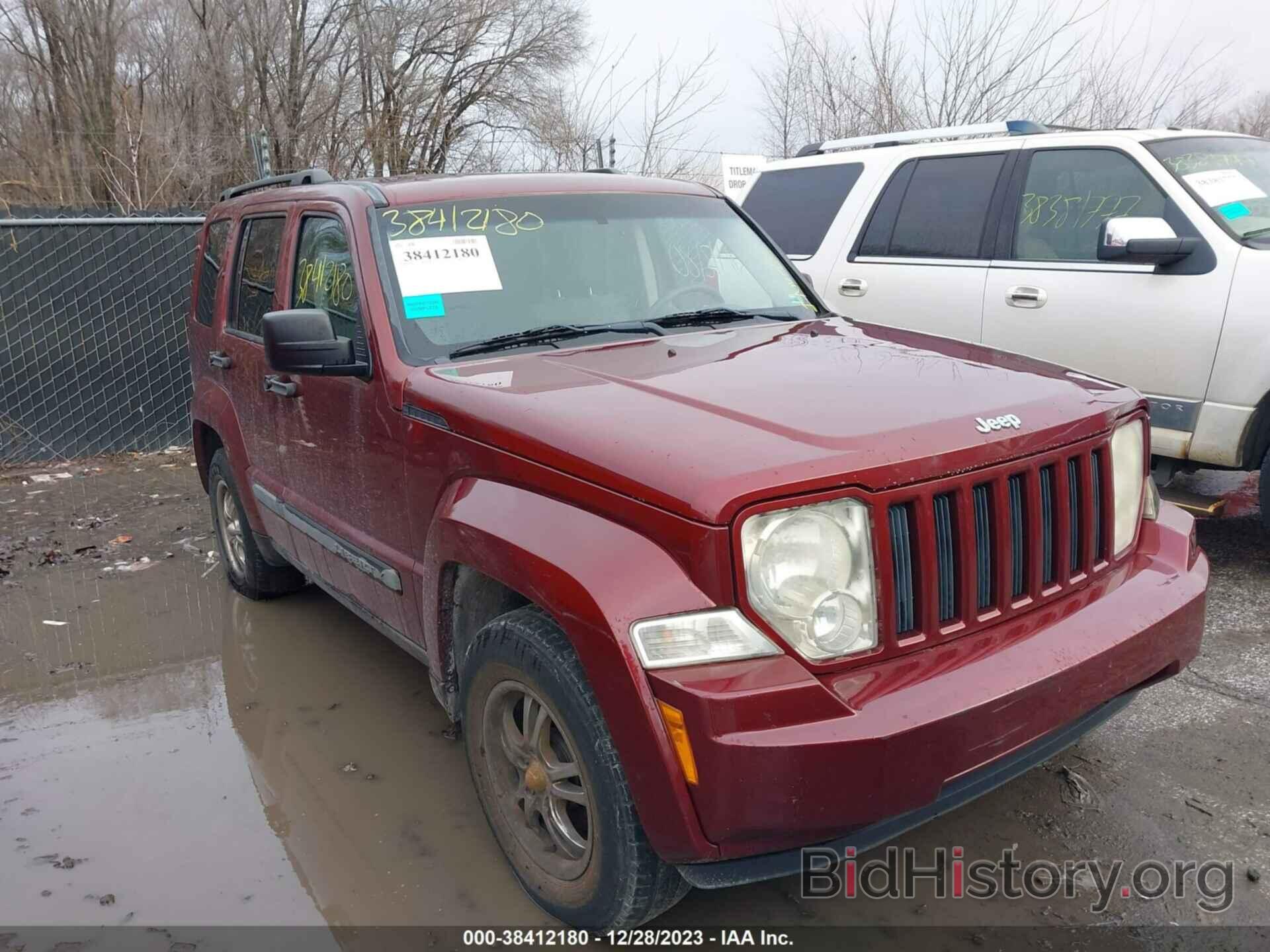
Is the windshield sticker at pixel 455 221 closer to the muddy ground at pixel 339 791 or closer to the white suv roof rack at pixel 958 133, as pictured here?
the muddy ground at pixel 339 791

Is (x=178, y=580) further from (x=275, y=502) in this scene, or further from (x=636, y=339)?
(x=636, y=339)

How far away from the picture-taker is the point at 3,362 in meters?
7.55

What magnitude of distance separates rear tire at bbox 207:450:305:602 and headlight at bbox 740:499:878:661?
3197 millimetres

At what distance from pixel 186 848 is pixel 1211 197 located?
488 centimetres

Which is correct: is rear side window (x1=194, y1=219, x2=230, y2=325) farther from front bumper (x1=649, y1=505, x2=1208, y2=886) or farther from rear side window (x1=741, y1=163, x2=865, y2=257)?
front bumper (x1=649, y1=505, x2=1208, y2=886)

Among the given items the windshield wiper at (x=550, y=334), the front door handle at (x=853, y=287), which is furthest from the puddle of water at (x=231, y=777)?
the front door handle at (x=853, y=287)

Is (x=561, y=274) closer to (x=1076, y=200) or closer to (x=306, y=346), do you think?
(x=306, y=346)

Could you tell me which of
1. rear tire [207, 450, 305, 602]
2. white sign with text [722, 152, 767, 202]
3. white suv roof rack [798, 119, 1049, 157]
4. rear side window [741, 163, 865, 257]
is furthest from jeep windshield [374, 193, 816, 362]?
white sign with text [722, 152, 767, 202]

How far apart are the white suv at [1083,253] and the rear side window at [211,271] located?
3.20 meters

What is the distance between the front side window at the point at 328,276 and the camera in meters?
3.30

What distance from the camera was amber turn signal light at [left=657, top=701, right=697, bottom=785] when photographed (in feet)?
6.47

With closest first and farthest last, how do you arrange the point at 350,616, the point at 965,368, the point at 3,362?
the point at 965,368 < the point at 350,616 < the point at 3,362

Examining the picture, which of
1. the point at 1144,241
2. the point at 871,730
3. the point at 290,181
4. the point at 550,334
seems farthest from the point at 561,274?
the point at 1144,241

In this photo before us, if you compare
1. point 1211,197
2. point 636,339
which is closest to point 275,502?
point 636,339
